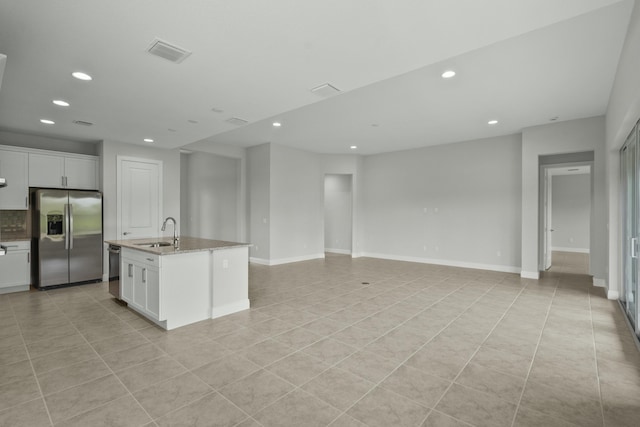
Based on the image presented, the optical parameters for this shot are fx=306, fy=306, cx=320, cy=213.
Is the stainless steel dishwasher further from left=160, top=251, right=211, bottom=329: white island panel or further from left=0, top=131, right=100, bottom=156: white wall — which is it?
left=0, top=131, right=100, bottom=156: white wall

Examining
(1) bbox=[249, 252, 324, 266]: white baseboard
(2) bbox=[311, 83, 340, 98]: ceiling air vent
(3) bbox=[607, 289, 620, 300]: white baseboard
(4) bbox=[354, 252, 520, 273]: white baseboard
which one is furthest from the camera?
(1) bbox=[249, 252, 324, 266]: white baseboard

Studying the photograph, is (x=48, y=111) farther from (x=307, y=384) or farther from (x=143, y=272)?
(x=307, y=384)

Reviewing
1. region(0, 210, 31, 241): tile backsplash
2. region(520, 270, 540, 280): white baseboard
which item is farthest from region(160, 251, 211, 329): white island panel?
region(520, 270, 540, 280): white baseboard

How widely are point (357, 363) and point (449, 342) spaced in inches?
43.0

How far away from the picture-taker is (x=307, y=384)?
2.37 metres

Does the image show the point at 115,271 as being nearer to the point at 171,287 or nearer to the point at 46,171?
the point at 171,287

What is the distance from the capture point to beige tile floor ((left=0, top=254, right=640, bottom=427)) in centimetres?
204

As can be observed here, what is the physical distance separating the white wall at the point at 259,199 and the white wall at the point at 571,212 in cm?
1016

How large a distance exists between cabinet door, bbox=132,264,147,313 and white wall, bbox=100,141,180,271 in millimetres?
2748

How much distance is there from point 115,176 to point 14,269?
2.22 meters

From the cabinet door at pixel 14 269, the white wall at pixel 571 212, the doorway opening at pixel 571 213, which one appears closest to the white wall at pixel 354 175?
the doorway opening at pixel 571 213

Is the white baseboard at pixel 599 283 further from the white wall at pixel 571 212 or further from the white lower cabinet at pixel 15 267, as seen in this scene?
the white lower cabinet at pixel 15 267

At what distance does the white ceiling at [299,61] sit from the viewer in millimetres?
2219

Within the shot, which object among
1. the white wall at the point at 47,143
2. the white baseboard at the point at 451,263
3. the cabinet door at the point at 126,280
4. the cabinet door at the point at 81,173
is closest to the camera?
the cabinet door at the point at 126,280
